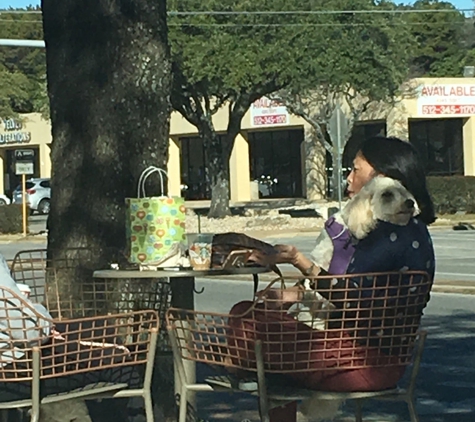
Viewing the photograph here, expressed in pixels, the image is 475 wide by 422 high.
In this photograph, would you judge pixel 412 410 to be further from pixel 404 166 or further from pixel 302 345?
pixel 404 166

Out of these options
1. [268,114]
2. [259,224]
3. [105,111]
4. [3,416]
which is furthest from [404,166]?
[268,114]

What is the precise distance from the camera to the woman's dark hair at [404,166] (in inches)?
185

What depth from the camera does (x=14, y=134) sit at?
6394 centimetres

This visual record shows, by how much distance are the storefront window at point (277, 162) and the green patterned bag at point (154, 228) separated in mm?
51224

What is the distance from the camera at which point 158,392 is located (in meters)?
5.49

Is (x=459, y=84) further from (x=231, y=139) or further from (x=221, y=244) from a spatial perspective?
(x=221, y=244)


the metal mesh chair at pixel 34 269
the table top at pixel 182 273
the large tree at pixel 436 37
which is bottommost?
the metal mesh chair at pixel 34 269

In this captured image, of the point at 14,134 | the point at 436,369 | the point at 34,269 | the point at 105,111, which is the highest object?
the point at 14,134

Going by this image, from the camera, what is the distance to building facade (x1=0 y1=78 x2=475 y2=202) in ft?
161

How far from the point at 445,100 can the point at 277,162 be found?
11699mm

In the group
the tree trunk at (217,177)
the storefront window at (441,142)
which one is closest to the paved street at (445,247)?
the tree trunk at (217,177)

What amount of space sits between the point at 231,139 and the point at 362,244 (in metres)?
32.7

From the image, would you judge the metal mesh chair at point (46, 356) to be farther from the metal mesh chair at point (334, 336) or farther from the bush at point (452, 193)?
the bush at point (452, 193)

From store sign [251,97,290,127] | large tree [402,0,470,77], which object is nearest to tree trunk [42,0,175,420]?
store sign [251,97,290,127]
